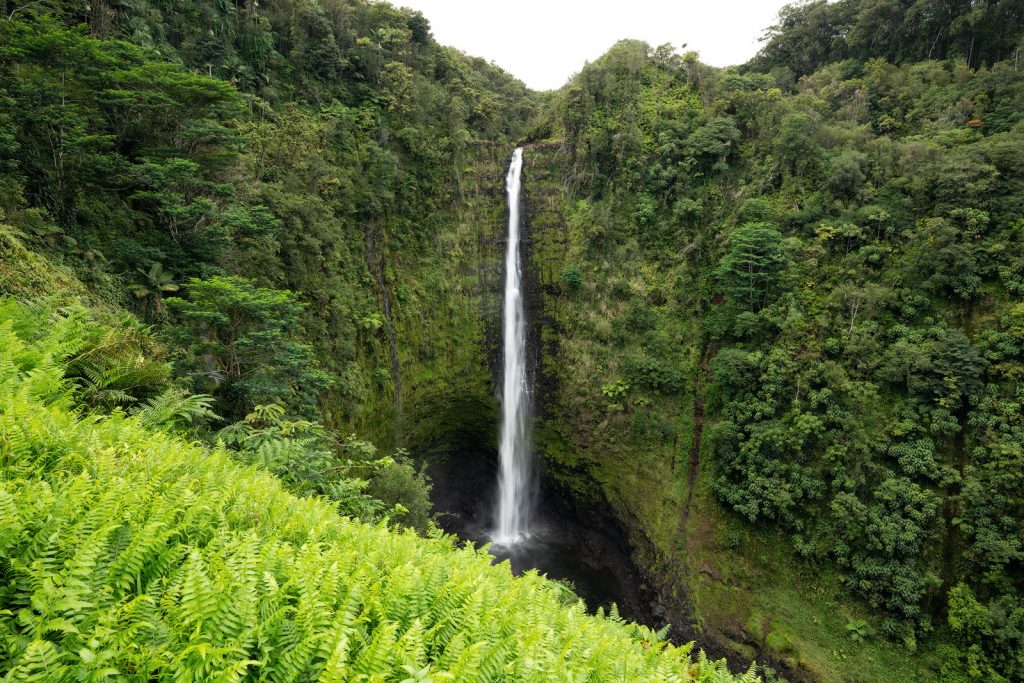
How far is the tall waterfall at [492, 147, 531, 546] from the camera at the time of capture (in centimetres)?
2342

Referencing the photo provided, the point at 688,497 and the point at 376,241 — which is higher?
the point at 376,241

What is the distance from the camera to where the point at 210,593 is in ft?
7.09

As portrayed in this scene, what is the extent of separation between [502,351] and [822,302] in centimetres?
1491

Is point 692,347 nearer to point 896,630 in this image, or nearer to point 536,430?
point 536,430

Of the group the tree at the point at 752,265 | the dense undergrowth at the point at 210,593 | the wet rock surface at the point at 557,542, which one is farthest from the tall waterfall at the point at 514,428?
the dense undergrowth at the point at 210,593

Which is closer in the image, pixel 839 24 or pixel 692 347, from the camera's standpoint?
pixel 692 347

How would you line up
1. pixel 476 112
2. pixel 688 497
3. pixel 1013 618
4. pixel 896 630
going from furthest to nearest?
pixel 476 112 → pixel 688 497 → pixel 896 630 → pixel 1013 618

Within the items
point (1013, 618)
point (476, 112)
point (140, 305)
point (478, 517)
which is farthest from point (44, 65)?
point (1013, 618)

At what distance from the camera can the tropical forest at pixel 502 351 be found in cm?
269

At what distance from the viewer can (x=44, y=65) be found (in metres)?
10.8

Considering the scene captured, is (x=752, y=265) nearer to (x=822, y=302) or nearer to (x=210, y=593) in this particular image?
(x=822, y=302)

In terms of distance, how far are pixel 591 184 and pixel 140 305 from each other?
71.5 feet

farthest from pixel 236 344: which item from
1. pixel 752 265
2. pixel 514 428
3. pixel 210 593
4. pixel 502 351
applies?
pixel 752 265

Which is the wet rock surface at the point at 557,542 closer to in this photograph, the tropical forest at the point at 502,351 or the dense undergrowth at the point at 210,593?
the tropical forest at the point at 502,351
